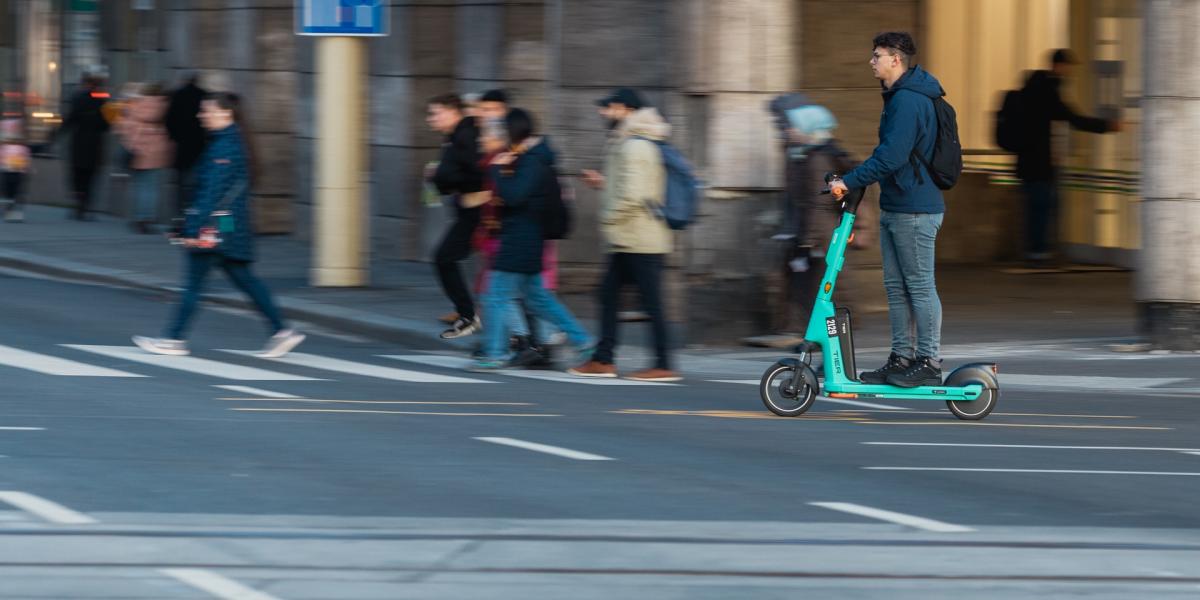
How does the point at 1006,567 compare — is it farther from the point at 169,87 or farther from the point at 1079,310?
the point at 169,87

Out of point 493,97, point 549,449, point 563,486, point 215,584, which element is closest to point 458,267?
point 493,97

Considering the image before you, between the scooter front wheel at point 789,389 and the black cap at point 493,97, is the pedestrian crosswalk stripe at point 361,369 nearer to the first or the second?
the black cap at point 493,97

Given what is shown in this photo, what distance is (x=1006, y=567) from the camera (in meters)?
6.32

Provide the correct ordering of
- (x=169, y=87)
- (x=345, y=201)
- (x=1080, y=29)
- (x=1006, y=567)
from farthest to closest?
1. (x=169, y=87)
2. (x=1080, y=29)
3. (x=345, y=201)
4. (x=1006, y=567)

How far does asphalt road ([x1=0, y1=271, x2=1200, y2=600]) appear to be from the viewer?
6141mm

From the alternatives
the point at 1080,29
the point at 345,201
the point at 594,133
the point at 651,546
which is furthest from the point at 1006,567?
the point at 1080,29

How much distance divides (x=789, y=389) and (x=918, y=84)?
157 cm

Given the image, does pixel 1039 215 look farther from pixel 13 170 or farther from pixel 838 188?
pixel 13 170

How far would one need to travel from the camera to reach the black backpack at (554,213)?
1178 cm

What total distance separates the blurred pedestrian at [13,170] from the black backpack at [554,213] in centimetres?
1139

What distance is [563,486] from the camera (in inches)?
305

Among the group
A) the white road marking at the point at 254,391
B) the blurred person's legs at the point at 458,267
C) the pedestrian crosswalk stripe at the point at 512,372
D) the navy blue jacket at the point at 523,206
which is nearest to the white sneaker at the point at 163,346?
the pedestrian crosswalk stripe at the point at 512,372

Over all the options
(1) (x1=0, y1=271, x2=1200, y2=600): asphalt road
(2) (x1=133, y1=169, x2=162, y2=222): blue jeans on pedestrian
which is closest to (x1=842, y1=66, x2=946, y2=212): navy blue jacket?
(1) (x1=0, y1=271, x2=1200, y2=600): asphalt road

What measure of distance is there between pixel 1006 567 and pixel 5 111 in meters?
22.1
